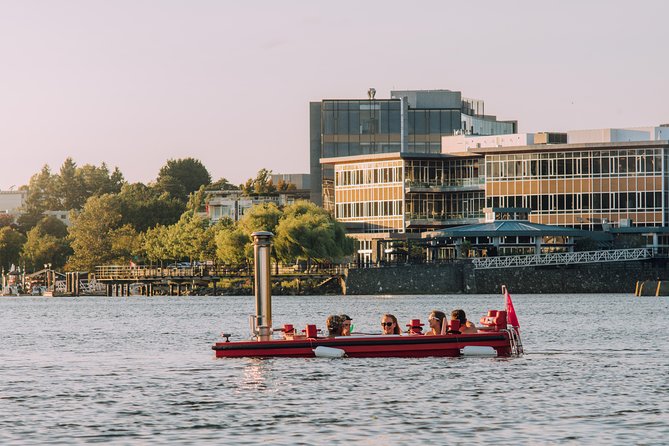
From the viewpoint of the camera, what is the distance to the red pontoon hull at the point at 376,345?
56375 mm

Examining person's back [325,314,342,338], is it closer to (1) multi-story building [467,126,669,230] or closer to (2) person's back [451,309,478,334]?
(2) person's back [451,309,478,334]

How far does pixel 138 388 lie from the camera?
50000 mm

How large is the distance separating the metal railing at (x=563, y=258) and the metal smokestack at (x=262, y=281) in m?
115

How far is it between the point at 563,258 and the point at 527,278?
4504 mm

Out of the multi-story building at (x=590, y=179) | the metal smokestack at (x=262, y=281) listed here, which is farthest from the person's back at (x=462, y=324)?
the multi-story building at (x=590, y=179)

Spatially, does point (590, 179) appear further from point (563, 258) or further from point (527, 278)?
point (527, 278)

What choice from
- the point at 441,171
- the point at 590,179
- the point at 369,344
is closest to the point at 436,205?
the point at 441,171

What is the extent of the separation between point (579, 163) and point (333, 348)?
134 meters

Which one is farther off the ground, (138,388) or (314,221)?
(314,221)

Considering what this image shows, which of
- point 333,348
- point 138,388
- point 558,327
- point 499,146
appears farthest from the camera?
point 499,146

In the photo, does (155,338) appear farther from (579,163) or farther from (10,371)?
(579,163)

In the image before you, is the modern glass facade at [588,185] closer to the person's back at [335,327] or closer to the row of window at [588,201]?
the row of window at [588,201]

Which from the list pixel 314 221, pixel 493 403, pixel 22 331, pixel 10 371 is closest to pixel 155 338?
pixel 22 331

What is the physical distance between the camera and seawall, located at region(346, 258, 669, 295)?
171625 mm
